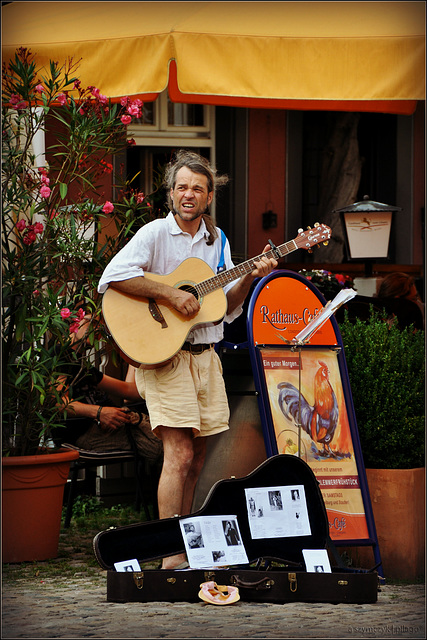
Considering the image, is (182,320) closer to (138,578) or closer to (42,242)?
(42,242)

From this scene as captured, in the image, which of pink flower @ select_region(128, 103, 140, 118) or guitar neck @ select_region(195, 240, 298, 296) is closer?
guitar neck @ select_region(195, 240, 298, 296)

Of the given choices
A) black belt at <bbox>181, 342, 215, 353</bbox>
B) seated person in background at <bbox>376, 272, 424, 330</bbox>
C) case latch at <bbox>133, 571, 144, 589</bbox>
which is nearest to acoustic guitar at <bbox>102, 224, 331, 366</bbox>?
black belt at <bbox>181, 342, 215, 353</bbox>

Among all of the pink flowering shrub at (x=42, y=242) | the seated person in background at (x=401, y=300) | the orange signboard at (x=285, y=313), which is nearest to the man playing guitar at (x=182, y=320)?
the orange signboard at (x=285, y=313)

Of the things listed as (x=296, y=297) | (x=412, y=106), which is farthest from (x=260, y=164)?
(x=296, y=297)

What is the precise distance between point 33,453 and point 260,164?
3.69 metres

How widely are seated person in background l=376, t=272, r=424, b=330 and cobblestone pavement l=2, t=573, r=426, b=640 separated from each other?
2223mm

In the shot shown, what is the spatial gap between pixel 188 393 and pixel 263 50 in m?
1.70

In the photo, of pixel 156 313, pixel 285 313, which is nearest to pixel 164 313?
pixel 156 313

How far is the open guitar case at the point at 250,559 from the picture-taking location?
14.5 ft

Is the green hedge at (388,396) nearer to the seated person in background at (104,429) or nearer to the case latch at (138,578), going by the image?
the seated person in background at (104,429)

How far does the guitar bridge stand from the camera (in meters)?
4.95

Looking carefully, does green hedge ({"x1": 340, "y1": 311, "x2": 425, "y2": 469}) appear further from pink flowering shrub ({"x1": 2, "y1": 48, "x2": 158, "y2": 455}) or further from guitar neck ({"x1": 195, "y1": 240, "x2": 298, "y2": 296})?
pink flowering shrub ({"x1": 2, "y1": 48, "x2": 158, "y2": 455})

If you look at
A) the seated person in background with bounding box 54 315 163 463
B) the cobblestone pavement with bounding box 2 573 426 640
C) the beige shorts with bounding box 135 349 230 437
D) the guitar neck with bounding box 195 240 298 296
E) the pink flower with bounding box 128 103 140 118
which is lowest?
the cobblestone pavement with bounding box 2 573 426 640

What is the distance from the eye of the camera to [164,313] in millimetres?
4965
